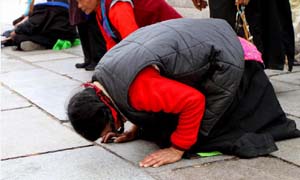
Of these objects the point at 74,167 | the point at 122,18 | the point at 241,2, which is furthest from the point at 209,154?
the point at 241,2

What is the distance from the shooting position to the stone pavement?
317 centimetres

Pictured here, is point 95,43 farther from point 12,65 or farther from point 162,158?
point 162,158

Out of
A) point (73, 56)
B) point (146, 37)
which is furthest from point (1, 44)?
point (146, 37)

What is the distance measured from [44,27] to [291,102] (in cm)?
450

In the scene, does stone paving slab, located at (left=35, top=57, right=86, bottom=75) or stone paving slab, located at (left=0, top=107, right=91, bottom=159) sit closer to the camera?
stone paving slab, located at (left=0, top=107, right=91, bottom=159)

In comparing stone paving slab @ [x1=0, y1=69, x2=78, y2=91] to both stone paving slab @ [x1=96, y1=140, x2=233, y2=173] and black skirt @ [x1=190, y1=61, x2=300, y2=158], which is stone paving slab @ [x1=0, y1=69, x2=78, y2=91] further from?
black skirt @ [x1=190, y1=61, x2=300, y2=158]

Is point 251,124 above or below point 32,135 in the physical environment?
above

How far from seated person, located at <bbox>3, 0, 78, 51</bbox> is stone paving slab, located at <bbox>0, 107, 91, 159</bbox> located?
3638 millimetres

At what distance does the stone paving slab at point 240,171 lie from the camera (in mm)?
3080

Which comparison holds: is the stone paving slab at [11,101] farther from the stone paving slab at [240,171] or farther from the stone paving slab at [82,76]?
the stone paving slab at [240,171]

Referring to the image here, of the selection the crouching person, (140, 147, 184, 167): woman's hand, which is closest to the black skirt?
→ the crouching person

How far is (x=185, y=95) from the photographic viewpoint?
3062mm

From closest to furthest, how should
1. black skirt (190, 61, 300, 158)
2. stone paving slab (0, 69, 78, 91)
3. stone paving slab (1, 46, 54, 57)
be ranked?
1. black skirt (190, 61, 300, 158)
2. stone paving slab (0, 69, 78, 91)
3. stone paving slab (1, 46, 54, 57)

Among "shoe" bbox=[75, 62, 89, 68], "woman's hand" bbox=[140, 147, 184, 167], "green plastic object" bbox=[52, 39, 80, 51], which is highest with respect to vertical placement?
"woman's hand" bbox=[140, 147, 184, 167]
